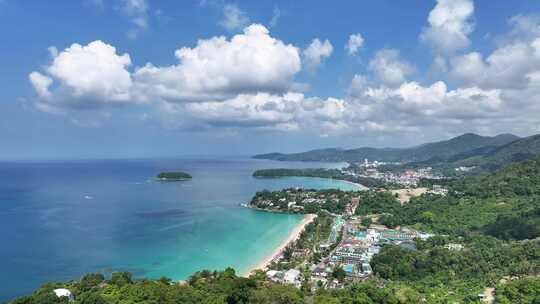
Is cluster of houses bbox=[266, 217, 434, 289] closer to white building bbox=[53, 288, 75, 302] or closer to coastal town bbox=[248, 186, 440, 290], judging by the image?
coastal town bbox=[248, 186, 440, 290]

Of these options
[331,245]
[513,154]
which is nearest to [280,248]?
[331,245]

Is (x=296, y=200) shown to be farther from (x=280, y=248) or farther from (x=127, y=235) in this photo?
(x=127, y=235)

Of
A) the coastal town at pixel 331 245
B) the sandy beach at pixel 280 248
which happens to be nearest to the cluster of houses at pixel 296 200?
the coastal town at pixel 331 245

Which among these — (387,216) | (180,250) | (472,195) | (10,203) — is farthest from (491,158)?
(10,203)

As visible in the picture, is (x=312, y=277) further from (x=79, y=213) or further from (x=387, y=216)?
(x=79, y=213)

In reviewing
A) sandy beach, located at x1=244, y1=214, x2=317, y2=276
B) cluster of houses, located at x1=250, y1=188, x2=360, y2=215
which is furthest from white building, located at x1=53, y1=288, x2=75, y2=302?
cluster of houses, located at x1=250, y1=188, x2=360, y2=215

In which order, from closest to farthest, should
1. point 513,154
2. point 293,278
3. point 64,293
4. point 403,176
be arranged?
point 64,293 → point 293,278 → point 403,176 → point 513,154
